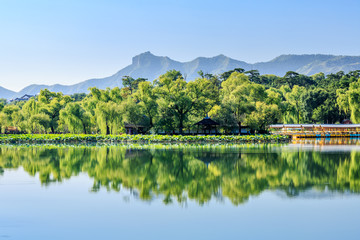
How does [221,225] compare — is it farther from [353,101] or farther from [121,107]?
[353,101]

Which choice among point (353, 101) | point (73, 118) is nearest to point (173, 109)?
point (73, 118)

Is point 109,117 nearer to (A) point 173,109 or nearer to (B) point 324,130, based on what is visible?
(A) point 173,109

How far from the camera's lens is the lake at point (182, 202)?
7824mm

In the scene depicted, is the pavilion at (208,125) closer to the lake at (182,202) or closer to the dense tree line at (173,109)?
the dense tree line at (173,109)

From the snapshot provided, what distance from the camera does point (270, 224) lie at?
8.23 m

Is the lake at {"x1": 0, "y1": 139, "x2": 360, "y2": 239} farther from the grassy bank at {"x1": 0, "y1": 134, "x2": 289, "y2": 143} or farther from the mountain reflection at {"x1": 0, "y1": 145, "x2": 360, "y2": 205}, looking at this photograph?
the grassy bank at {"x1": 0, "y1": 134, "x2": 289, "y2": 143}

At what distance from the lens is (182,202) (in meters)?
10.1

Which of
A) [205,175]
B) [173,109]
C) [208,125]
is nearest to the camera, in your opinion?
[205,175]

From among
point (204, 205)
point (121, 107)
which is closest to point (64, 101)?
point (121, 107)

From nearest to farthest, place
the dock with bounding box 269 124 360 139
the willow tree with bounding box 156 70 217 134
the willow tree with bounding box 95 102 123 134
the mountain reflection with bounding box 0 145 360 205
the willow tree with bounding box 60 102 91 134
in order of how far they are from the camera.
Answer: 1. the mountain reflection with bounding box 0 145 360 205
2. the willow tree with bounding box 156 70 217 134
3. the willow tree with bounding box 95 102 123 134
4. the willow tree with bounding box 60 102 91 134
5. the dock with bounding box 269 124 360 139

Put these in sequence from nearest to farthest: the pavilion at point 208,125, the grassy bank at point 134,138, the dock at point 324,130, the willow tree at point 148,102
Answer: the grassy bank at point 134,138 → the pavilion at point 208,125 → the willow tree at point 148,102 → the dock at point 324,130

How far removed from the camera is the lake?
25.7 feet

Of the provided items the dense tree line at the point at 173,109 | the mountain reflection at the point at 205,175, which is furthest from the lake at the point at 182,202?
the dense tree line at the point at 173,109

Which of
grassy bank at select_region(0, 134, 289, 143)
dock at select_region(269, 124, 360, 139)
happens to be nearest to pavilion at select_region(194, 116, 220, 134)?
grassy bank at select_region(0, 134, 289, 143)
